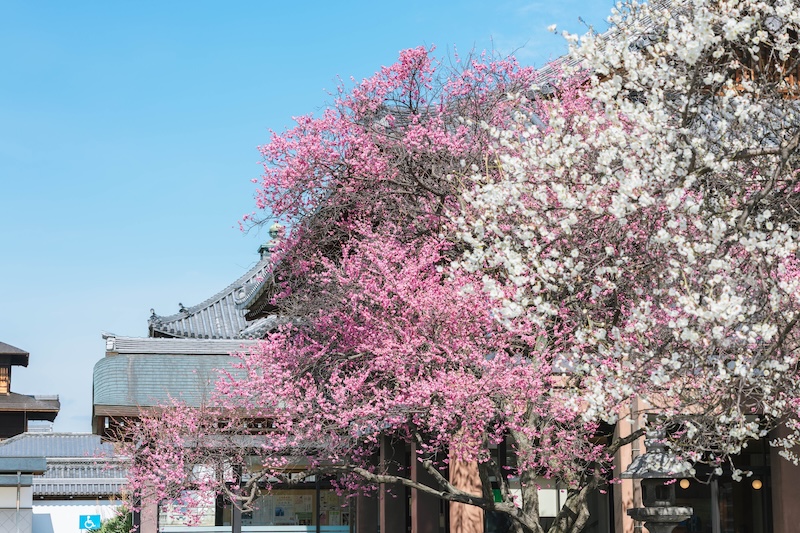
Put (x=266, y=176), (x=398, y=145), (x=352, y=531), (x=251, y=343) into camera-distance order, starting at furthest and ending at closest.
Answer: (x=251, y=343)
(x=352, y=531)
(x=266, y=176)
(x=398, y=145)

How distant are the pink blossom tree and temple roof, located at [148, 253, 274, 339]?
19.3 meters

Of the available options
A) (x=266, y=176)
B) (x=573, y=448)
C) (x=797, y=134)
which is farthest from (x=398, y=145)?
(x=797, y=134)

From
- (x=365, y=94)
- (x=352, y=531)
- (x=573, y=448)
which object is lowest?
(x=352, y=531)

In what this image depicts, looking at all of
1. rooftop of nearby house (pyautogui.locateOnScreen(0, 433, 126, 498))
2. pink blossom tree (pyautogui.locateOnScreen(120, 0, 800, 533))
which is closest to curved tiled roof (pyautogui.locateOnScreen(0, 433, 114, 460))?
rooftop of nearby house (pyautogui.locateOnScreen(0, 433, 126, 498))

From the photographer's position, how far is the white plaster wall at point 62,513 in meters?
43.5

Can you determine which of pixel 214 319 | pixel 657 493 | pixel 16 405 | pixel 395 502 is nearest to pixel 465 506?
pixel 395 502

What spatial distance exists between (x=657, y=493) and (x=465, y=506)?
17.7 ft

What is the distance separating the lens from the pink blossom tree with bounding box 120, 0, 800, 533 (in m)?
9.38

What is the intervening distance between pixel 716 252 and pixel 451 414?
5562 millimetres

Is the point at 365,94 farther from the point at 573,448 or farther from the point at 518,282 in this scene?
the point at 518,282

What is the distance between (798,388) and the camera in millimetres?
11258

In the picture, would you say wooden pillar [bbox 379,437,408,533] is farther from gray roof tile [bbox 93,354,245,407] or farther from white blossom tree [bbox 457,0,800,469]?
white blossom tree [bbox 457,0,800,469]

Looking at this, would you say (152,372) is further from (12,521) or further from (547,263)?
(547,263)

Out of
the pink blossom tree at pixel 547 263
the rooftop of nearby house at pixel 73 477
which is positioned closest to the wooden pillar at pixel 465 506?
the pink blossom tree at pixel 547 263
